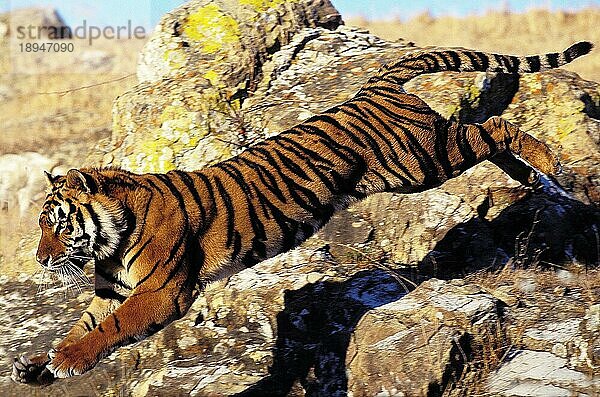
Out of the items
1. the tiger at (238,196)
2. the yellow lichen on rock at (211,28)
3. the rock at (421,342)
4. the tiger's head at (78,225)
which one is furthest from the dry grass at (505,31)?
the tiger's head at (78,225)

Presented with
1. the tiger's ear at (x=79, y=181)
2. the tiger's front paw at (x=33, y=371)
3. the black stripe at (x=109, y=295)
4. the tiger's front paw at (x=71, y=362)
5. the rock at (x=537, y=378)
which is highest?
the tiger's ear at (x=79, y=181)

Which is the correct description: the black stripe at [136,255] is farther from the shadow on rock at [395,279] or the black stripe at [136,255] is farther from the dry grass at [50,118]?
the dry grass at [50,118]

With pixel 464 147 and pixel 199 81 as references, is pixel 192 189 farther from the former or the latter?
pixel 199 81

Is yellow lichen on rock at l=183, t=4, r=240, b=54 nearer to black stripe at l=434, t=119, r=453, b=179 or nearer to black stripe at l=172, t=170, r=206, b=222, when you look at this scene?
black stripe at l=434, t=119, r=453, b=179

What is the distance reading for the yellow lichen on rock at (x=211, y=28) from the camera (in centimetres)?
740

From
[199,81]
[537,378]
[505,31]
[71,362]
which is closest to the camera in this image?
[71,362]

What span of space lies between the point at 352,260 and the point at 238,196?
1.49 meters

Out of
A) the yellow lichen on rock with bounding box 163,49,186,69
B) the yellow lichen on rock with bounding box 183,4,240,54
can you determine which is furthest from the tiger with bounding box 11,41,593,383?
the yellow lichen on rock with bounding box 163,49,186,69

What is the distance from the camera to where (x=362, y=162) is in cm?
509

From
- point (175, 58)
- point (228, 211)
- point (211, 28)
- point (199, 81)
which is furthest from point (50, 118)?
point (228, 211)

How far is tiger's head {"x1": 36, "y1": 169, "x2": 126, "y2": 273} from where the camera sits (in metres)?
4.15

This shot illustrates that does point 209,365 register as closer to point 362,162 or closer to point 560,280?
point 362,162

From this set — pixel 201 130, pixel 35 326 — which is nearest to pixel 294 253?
pixel 201 130

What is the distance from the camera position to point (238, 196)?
4695 mm
